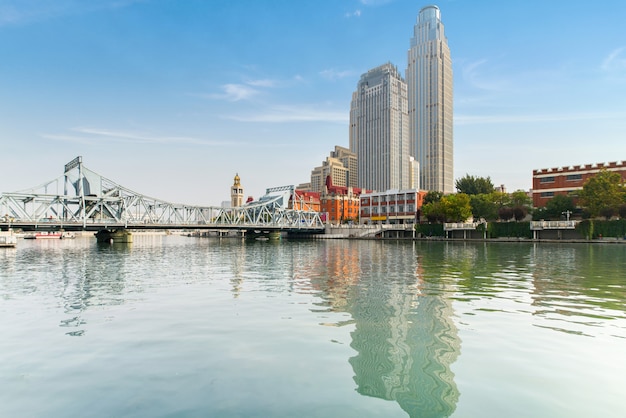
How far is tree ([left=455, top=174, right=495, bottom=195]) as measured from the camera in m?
127

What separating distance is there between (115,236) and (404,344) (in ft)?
332

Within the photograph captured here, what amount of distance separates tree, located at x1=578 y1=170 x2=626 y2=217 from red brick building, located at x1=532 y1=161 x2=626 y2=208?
26.8 ft

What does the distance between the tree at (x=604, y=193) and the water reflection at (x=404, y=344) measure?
241ft

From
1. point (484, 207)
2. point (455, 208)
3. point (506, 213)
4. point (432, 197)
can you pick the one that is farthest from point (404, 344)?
point (432, 197)

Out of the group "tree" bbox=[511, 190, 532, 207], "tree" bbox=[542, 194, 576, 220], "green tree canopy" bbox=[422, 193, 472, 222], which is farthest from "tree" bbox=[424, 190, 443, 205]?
"tree" bbox=[542, 194, 576, 220]

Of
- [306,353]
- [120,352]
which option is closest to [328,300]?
[306,353]

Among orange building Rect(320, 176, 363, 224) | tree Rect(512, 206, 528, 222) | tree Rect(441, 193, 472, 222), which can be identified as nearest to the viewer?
tree Rect(512, 206, 528, 222)

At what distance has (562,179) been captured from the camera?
9550 cm

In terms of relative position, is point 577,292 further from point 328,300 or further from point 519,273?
point 328,300

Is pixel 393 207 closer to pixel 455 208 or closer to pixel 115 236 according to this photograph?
pixel 455 208

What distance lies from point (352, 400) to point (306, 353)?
3.19 m

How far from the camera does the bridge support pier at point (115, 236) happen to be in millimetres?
98494

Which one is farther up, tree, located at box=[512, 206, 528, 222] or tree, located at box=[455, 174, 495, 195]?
tree, located at box=[455, 174, 495, 195]

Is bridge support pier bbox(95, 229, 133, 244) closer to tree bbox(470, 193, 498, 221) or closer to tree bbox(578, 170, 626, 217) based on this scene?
tree bbox(470, 193, 498, 221)
